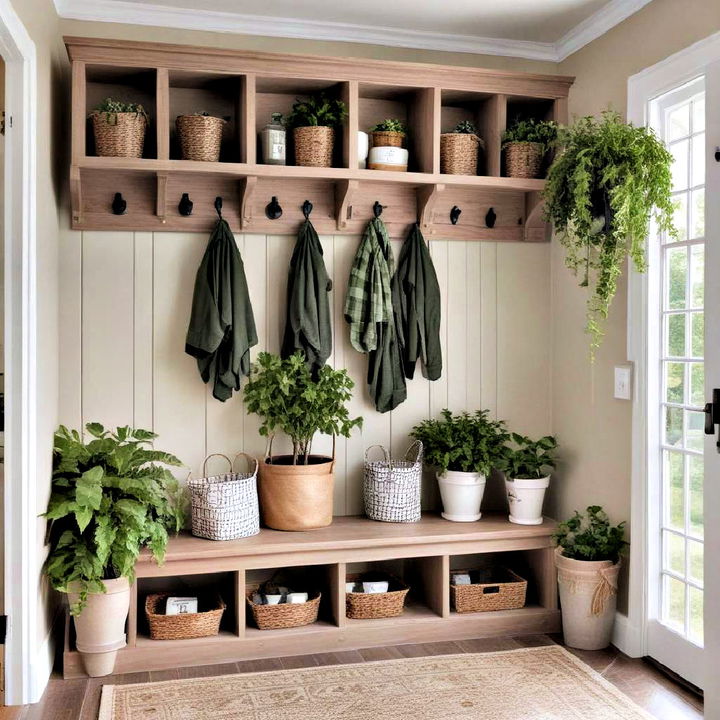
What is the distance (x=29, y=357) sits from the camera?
9.09 feet

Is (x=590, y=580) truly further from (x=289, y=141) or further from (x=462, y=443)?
(x=289, y=141)

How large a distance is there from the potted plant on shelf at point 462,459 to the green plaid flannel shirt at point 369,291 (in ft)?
1.56

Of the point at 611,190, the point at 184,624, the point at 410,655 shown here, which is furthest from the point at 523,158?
the point at 184,624

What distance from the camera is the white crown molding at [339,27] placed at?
3375mm

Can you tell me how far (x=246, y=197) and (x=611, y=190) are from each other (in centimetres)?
142

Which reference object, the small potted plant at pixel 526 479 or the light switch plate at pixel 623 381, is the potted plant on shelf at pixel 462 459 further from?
the light switch plate at pixel 623 381

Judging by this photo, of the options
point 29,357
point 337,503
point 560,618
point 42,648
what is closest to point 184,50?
point 29,357

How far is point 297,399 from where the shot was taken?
3377 millimetres

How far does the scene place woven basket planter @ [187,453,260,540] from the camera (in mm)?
3281

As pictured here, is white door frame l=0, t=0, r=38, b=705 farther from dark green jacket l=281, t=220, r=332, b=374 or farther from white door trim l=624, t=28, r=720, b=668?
white door trim l=624, t=28, r=720, b=668

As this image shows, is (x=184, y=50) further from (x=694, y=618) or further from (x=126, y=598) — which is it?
(x=694, y=618)

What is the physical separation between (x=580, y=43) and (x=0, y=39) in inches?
91.5

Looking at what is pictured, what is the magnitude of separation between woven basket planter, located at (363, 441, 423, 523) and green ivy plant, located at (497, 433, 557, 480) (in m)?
0.37

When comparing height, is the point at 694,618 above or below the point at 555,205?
below
